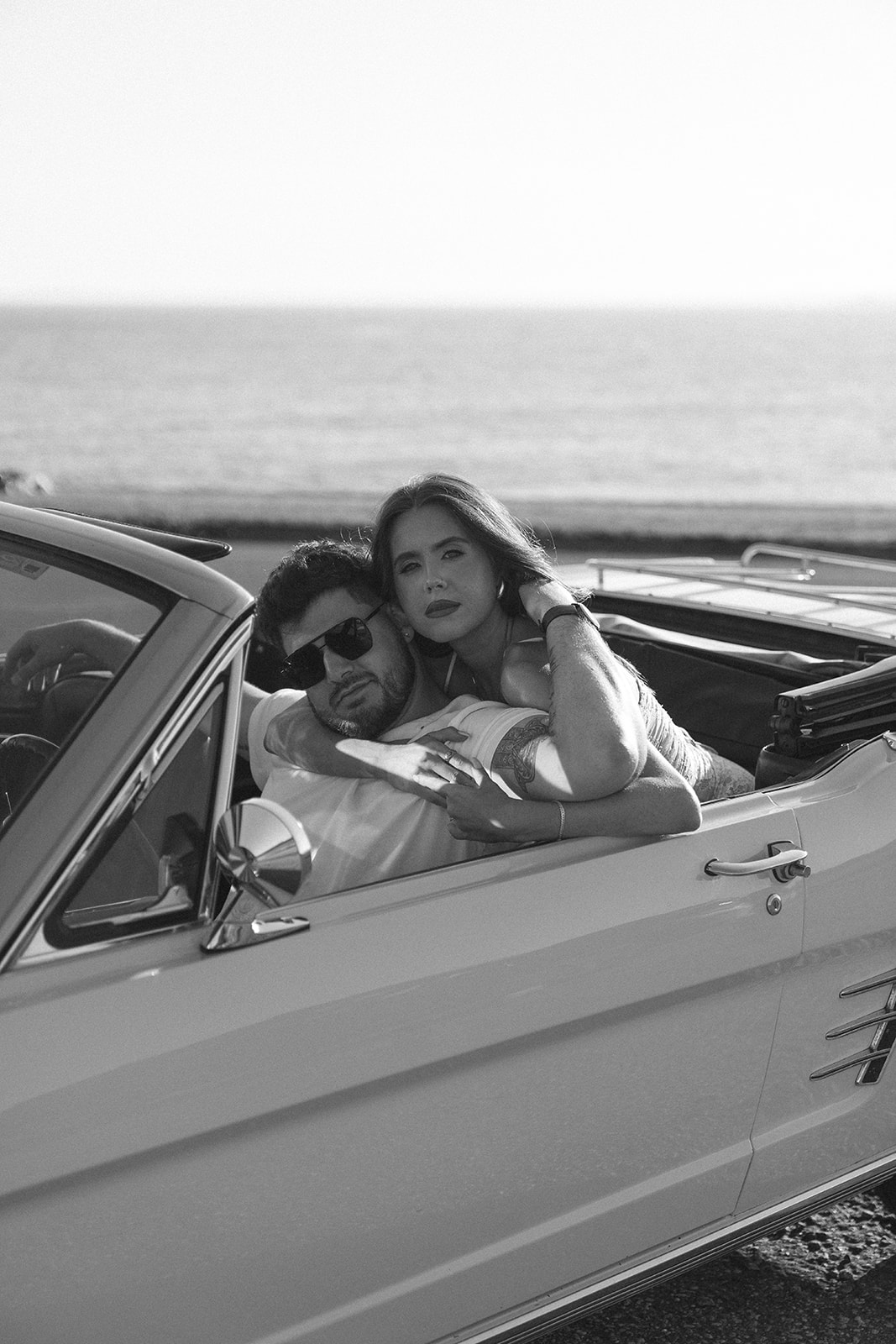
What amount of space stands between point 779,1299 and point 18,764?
71.6 inches

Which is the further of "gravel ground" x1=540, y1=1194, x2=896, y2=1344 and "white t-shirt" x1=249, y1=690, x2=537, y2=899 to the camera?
"gravel ground" x1=540, y1=1194, x2=896, y2=1344

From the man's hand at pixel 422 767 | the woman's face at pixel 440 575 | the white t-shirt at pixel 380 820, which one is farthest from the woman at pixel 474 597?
the man's hand at pixel 422 767

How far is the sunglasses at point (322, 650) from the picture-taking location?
235cm

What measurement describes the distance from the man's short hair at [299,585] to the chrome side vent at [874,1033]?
3.69 ft

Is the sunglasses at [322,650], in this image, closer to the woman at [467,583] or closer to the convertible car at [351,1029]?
the woman at [467,583]

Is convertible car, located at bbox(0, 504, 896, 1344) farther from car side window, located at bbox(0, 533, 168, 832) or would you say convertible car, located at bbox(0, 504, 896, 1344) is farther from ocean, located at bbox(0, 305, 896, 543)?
ocean, located at bbox(0, 305, 896, 543)

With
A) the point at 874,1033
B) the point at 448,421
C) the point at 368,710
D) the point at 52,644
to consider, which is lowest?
the point at 448,421

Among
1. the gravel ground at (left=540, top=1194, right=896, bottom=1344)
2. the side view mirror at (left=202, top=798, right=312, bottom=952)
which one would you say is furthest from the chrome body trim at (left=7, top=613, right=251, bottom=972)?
the gravel ground at (left=540, top=1194, right=896, bottom=1344)

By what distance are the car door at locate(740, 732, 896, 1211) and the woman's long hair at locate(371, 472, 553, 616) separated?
26.3 inches

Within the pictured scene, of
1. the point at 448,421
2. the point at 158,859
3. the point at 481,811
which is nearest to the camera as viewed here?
the point at 158,859

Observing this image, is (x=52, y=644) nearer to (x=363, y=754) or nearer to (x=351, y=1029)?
(x=363, y=754)

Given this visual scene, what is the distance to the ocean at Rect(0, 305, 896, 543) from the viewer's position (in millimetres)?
43000

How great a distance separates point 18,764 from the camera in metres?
1.87

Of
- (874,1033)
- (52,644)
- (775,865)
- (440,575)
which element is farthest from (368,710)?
(874,1033)
